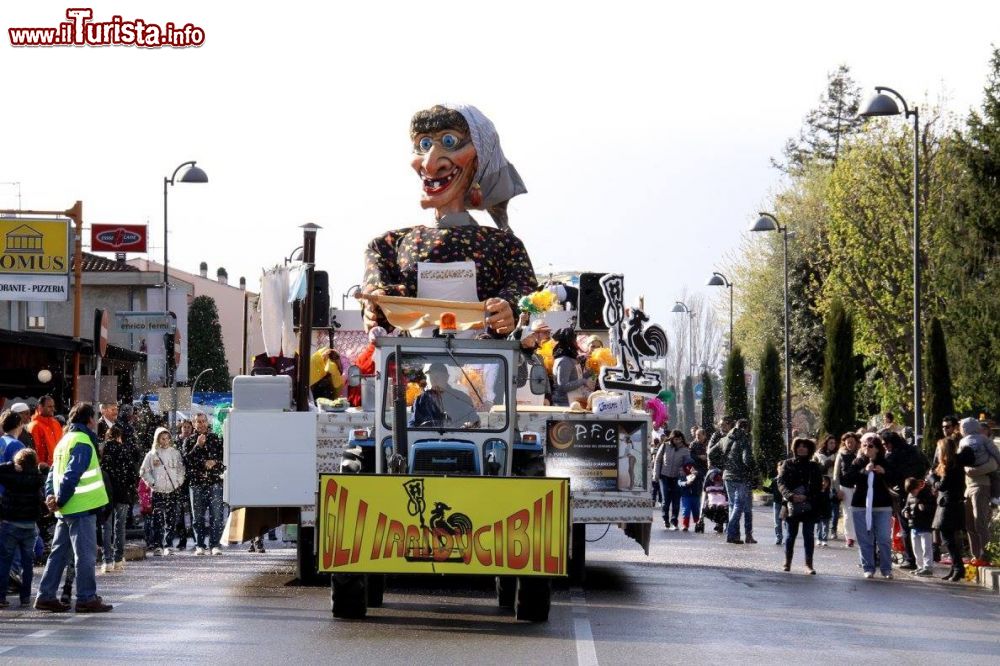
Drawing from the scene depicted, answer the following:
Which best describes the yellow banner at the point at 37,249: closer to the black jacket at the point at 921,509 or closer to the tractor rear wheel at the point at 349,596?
the black jacket at the point at 921,509

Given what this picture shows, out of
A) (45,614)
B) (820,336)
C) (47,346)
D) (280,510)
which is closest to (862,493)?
(280,510)

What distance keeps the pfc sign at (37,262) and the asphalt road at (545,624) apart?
14379 mm

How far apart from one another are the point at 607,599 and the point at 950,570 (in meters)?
6.80

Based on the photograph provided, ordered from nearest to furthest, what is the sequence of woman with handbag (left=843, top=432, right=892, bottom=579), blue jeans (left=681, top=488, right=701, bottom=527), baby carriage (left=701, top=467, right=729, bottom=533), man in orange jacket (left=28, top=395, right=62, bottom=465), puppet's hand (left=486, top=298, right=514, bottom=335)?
1. puppet's hand (left=486, top=298, right=514, bottom=335)
2. man in orange jacket (left=28, top=395, right=62, bottom=465)
3. woman with handbag (left=843, top=432, right=892, bottom=579)
4. baby carriage (left=701, top=467, right=729, bottom=533)
5. blue jeans (left=681, top=488, right=701, bottom=527)

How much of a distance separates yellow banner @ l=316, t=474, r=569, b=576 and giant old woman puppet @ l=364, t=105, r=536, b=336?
18.3 feet

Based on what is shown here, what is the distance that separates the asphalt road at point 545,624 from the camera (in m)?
12.6

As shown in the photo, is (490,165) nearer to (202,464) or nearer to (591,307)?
(591,307)

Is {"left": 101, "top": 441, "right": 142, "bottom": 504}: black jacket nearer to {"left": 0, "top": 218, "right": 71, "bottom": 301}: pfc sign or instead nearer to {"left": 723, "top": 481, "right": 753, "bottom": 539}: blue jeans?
{"left": 723, "top": 481, "right": 753, "bottom": 539}: blue jeans

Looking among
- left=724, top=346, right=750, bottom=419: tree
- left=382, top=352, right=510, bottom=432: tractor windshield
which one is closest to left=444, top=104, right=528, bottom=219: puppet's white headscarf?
left=382, top=352, right=510, bottom=432: tractor windshield

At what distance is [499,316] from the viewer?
744 inches

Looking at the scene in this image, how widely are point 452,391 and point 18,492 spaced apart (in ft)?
13.5

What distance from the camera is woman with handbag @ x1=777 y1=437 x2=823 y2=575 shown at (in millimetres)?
22078

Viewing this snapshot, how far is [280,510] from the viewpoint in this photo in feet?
58.5

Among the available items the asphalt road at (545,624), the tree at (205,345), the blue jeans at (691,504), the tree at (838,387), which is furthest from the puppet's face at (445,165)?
the tree at (205,345)
